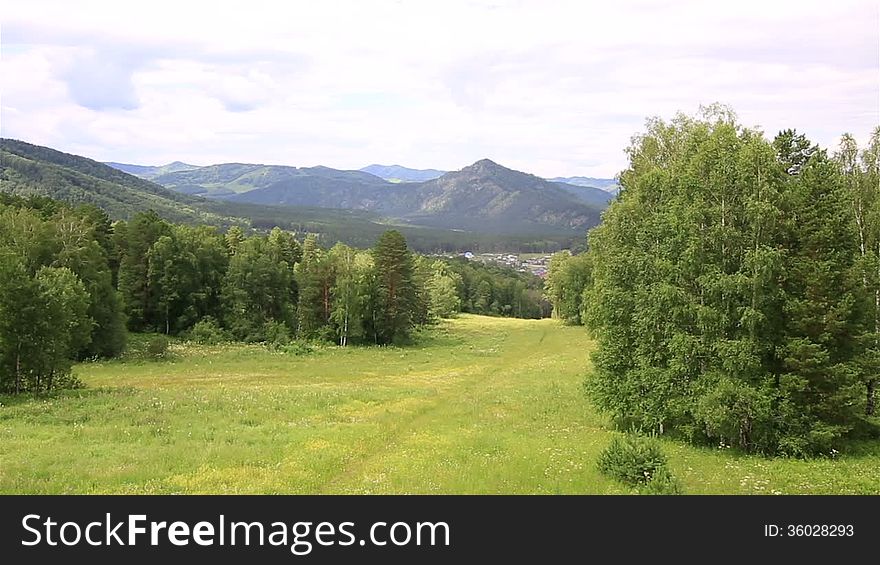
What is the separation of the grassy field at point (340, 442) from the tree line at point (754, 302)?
1.67m

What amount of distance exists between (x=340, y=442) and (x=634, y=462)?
11.1m

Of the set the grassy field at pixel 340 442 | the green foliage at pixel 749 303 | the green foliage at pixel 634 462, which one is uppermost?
the green foliage at pixel 749 303

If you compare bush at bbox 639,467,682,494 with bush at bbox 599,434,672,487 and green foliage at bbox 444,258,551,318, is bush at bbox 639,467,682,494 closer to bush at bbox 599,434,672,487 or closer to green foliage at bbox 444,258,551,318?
bush at bbox 599,434,672,487

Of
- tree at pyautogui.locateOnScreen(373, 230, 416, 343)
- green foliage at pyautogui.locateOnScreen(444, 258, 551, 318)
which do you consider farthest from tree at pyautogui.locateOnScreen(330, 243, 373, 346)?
green foliage at pyautogui.locateOnScreen(444, 258, 551, 318)

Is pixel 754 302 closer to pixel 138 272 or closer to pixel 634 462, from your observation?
pixel 634 462

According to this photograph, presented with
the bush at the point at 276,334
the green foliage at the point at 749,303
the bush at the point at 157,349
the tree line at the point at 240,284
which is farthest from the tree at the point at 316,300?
the green foliage at the point at 749,303

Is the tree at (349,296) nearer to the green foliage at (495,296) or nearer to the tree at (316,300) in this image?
the tree at (316,300)

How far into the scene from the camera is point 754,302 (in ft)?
73.4

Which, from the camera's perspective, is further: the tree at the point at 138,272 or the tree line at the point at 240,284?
the tree at the point at 138,272

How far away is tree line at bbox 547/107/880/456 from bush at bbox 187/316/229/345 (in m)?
53.9

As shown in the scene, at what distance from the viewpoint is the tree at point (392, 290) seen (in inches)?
2916

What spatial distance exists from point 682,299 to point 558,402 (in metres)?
11.8

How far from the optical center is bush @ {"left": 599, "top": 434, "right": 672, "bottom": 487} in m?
18.0

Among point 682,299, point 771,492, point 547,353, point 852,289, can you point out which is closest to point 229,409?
point 682,299
